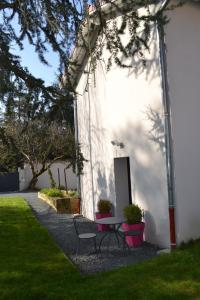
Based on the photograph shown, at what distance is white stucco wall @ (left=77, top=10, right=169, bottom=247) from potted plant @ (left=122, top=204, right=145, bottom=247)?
10.8 inches

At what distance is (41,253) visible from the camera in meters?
9.44

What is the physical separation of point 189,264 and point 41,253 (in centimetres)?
348

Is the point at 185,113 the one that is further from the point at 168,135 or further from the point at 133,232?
the point at 133,232

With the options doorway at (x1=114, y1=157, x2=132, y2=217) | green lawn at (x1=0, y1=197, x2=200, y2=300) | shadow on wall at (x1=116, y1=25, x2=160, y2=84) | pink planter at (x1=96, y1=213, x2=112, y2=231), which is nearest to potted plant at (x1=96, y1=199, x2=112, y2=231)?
pink planter at (x1=96, y1=213, x2=112, y2=231)

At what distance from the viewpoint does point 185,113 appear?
952 centimetres

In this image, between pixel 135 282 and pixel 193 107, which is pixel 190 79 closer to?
pixel 193 107

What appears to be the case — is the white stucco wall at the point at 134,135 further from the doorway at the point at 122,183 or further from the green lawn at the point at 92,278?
the green lawn at the point at 92,278

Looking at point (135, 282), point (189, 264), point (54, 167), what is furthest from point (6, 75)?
point (54, 167)

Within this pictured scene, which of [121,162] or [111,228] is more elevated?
[121,162]

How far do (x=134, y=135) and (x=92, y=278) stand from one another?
14.8 ft

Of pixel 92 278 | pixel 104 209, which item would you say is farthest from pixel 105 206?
pixel 92 278

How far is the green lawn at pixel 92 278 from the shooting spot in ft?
20.8

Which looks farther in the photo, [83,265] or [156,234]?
[156,234]

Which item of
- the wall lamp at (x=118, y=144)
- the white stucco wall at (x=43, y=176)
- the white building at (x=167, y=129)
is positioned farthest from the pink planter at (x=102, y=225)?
the white stucco wall at (x=43, y=176)
